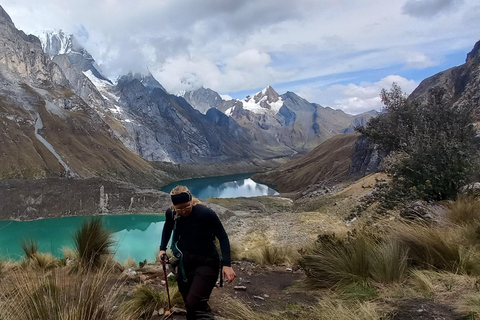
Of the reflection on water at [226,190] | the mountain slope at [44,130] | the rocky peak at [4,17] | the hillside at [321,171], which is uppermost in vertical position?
the rocky peak at [4,17]

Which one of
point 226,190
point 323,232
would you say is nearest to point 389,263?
point 323,232

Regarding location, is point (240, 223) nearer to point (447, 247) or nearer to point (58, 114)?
point (447, 247)

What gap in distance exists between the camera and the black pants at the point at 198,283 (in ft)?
10.4

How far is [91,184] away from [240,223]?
27.9m

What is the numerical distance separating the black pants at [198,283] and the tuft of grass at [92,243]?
3402mm

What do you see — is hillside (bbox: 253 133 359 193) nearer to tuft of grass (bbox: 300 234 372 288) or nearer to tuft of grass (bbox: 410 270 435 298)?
tuft of grass (bbox: 300 234 372 288)

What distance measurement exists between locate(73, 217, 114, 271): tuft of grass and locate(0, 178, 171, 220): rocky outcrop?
3661 centimetres

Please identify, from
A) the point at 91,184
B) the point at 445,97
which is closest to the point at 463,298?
the point at 445,97

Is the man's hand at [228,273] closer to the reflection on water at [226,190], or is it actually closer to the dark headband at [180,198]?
the dark headband at [180,198]

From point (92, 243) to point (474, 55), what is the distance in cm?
7154

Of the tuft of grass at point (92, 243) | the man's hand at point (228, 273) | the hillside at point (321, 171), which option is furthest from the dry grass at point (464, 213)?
the hillside at point (321, 171)

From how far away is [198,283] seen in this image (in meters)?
3.25

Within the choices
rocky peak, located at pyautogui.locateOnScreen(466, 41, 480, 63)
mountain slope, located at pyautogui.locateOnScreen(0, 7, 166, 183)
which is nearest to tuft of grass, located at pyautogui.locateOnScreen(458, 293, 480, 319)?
rocky peak, located at pyautogui.locateOnScreen(466, 41, 480, 63)

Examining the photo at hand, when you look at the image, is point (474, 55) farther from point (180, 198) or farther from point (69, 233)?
point (180, 198)
